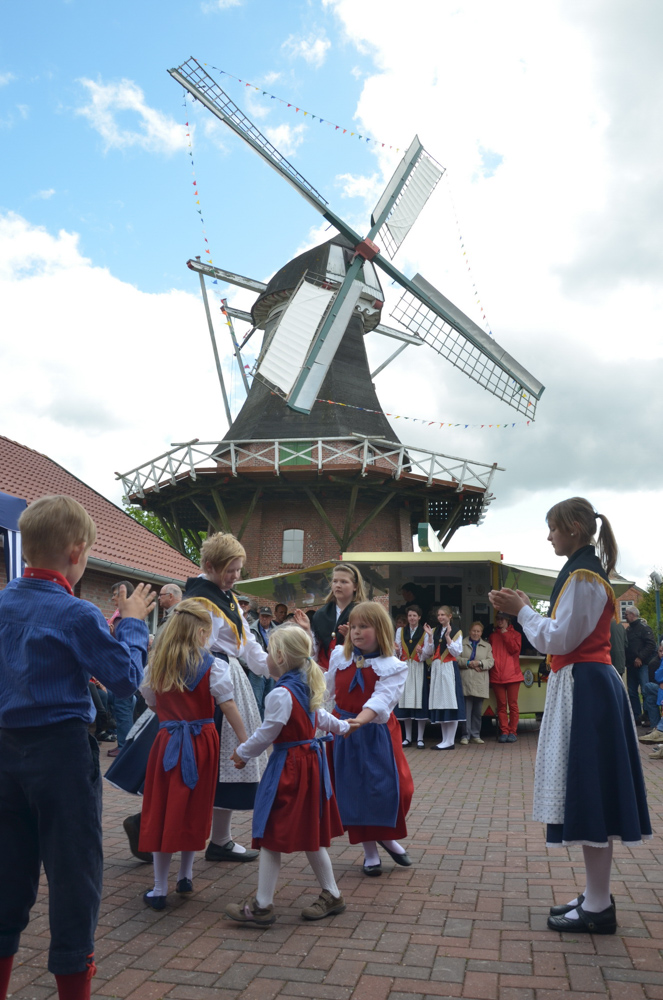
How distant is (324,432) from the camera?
23422 millimetres

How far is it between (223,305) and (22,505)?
64.7ft

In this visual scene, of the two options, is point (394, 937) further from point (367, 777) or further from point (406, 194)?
point (406, 194)

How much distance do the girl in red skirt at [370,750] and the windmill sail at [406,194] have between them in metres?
23.3

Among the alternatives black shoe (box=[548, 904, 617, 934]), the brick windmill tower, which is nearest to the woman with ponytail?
black shoe (box=[548, 904, 617, 934])

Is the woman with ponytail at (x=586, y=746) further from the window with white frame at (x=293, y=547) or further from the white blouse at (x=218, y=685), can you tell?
the window with white frame at (x=293, y=547)

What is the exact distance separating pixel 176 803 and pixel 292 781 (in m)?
0.61

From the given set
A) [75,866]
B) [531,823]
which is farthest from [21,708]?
[531,823]

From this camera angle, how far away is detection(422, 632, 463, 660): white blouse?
10641 millimetres

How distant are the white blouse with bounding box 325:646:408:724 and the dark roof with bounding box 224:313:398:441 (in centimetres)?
1853

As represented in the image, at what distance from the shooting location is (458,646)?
10.7 meters

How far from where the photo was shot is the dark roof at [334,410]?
78.0ft

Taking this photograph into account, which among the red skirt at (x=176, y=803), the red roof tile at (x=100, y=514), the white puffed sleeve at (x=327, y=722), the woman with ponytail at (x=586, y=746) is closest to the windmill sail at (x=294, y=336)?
the red roof tile at (x=100, y=514)

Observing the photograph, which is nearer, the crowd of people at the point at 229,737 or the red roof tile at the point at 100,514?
the crowd of people at the point at 229,737

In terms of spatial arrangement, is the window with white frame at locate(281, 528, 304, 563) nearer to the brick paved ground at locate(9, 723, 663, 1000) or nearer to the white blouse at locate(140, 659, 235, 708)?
the brick paved ground at locate(9, 723, 663, 1000)
